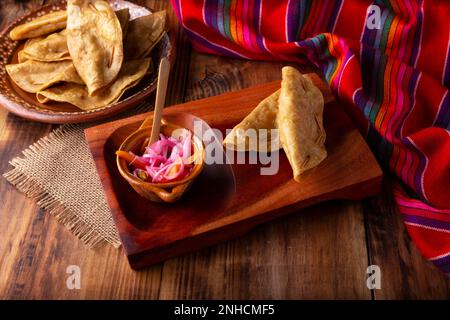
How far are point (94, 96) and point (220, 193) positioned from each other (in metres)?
0.44

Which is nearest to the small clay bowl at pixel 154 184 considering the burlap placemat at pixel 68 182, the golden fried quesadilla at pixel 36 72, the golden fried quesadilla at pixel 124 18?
the burlap placemat at pixel 68 182

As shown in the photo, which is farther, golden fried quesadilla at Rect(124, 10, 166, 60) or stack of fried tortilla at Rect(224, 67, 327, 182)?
golden fried quesadilla at Rect(124, 10, 166, 60)

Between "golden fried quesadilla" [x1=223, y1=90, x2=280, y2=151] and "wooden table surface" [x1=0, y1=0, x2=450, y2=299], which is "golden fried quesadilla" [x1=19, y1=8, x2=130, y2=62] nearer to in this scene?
"wooden table surface" [x1=0, y1=0, x2=450, y2=299]

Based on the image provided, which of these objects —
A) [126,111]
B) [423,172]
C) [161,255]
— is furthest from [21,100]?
[423,172]

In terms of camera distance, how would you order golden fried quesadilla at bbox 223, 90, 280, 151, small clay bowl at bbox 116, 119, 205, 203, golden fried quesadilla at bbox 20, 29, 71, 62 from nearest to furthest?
1. small clay bowl at bbox 116, 119, 205, 203
2. golden fried quesadilla at bbox 223, 90, 280, 151
3. golden fried quesadilla at bbox 20, 29, 71, 62

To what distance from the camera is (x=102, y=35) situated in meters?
1.57

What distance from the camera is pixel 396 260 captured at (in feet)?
4.26

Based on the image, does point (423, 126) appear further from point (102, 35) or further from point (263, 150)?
point (102, 35)

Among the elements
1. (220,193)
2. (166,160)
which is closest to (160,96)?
(166,160)

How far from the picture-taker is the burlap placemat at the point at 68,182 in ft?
4.44

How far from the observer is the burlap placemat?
1.35m

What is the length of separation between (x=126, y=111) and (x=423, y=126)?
75cm

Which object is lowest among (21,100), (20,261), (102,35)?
(20,261)

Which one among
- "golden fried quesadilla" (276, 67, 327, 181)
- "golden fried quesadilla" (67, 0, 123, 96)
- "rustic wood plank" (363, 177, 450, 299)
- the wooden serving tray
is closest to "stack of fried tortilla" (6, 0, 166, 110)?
"golden fried quesadilla" (67, 0, 123, 96)
